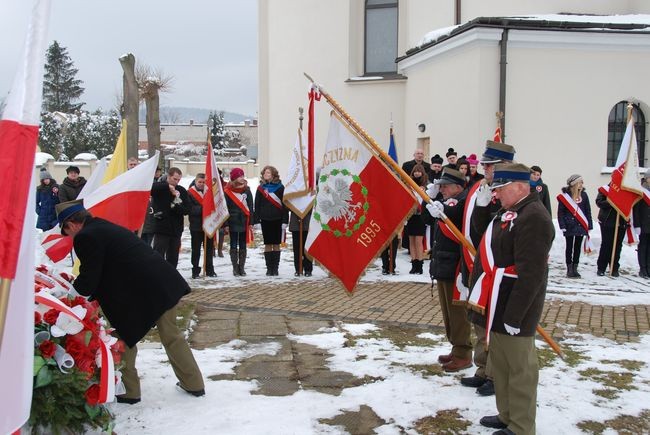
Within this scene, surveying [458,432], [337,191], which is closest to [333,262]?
[337,191]

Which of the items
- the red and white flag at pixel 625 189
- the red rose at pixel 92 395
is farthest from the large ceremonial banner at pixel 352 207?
the red and white flag at pixel 625 189

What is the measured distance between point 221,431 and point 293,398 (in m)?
0.86

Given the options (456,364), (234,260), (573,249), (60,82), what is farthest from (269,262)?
(60,82)

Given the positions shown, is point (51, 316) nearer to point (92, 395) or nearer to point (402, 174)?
point (92, 395)

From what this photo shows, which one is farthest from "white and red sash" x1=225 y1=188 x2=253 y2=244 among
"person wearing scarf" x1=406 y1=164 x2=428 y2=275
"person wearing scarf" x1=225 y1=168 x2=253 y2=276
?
"person wearing scarf" x1=406 y1=164 x2=428 y2=275

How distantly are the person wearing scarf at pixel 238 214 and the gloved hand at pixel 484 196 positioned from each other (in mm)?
6624

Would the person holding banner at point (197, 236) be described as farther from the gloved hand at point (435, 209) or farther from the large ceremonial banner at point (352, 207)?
the gloved hand at point (435, 209)

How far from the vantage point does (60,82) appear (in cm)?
5588

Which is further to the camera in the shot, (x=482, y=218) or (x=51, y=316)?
(x=482, y=218)

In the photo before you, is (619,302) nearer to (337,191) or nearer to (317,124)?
(337,191)

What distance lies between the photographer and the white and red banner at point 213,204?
36.3 feet

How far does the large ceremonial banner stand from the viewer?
21.9 ft

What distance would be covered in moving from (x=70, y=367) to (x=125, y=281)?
1.03m

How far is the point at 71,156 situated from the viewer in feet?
121
